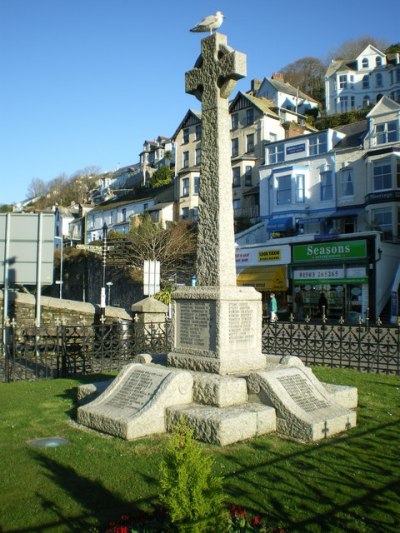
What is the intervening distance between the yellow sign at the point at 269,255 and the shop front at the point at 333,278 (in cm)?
141

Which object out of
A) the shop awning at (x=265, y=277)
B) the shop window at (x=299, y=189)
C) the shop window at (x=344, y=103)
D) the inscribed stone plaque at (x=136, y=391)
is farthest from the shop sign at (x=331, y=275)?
the shop window at (x=344, y=103)

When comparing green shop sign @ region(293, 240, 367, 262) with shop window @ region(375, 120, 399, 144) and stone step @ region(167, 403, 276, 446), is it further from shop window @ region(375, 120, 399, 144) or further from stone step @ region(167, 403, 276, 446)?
stone step @ region(167, 403, 276, 446)

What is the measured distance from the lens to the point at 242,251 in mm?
39156

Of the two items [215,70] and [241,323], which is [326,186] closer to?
[215,70]

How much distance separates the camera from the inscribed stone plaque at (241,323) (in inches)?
323

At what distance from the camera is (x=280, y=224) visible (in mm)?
41438

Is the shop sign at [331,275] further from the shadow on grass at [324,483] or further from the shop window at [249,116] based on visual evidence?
the shadow on grass at [324,483]

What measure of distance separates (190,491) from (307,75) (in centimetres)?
9686

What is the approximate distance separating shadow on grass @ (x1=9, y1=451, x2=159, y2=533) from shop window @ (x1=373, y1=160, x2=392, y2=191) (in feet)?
113

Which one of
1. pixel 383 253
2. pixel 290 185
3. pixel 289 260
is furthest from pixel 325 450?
pixel 290 185

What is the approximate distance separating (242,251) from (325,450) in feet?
107

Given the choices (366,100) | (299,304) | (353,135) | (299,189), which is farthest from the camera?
(366,100)

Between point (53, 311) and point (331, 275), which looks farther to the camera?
point (331, 275)

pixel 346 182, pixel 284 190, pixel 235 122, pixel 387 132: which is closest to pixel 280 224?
pixel 284 190
